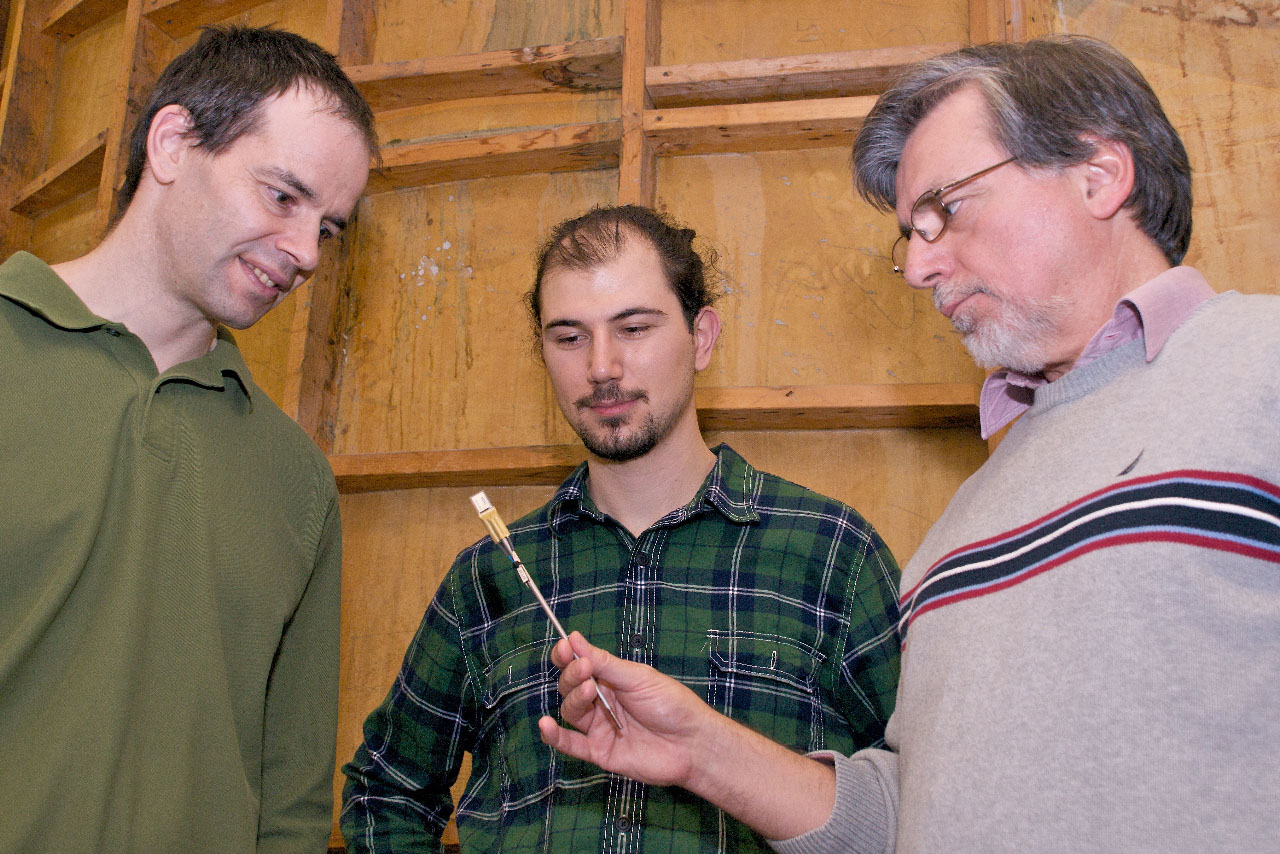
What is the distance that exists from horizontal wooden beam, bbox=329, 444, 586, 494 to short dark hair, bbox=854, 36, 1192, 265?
5.03 ft

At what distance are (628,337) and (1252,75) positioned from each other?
1893mm

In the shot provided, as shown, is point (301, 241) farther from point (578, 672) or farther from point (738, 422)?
point (738, 422)

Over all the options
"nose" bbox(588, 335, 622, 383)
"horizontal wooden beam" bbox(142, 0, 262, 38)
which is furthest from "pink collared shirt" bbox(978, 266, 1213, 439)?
A: "horizontal wooden beam" bbox(142, 0, 262, 38)

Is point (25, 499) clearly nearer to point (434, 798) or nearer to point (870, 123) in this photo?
point (434, 798)

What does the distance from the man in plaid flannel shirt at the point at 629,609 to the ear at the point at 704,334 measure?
0.04 metres

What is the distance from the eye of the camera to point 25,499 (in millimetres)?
1478

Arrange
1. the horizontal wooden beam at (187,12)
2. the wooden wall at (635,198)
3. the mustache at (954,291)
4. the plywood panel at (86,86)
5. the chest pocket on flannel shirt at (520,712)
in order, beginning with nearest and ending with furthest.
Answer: the mustache at (954,291)
the chest pocket on flannel shirt at (520,712)
the wooden wall at (635,198)
the horizontal wooden beam at (187,12)
the plywood panel at (86,86)

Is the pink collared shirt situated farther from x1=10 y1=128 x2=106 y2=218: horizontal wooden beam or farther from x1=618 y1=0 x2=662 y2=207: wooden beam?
x1=10 y1=128 x2=106 y2=218: horizontal wooden beam

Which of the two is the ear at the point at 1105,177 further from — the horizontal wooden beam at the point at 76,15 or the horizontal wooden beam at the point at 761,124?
the horizontal wooden beam at the point at 76,15

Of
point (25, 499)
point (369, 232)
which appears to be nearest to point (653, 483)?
point (25, 499)

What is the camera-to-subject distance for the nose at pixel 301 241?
1.76 metres

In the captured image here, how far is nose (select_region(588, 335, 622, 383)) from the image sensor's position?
6.77 ft

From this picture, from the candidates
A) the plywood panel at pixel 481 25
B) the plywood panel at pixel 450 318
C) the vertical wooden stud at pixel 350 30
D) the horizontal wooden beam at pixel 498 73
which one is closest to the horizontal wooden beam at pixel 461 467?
the plywood panel at pixel 450 318

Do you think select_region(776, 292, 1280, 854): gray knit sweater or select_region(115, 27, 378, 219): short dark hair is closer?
select_region(776, 292, 1280, 854): gray knit sweater
